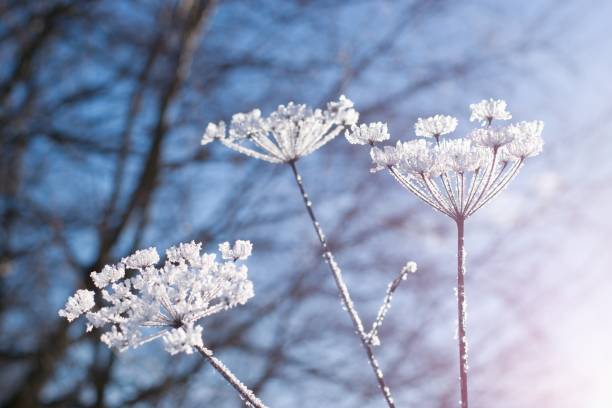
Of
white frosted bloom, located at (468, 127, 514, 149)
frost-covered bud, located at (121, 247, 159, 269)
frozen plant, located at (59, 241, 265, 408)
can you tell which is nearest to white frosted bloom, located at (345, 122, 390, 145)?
white frosted bloom, located at (468, 127, 514, 149)

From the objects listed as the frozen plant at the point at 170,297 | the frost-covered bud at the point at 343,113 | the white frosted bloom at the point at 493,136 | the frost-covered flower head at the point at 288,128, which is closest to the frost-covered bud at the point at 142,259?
the frozen plant at the point at 170,297

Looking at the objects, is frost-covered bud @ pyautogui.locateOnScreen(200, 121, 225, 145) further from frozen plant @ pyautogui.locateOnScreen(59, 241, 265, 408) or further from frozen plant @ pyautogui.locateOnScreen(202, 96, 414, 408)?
frozen plant @ pyautogui.locateOnScreen(59, 241, 265, 408)

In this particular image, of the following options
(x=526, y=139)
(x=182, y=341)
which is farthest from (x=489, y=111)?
(x=182, y=341)

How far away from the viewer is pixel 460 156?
0.88 m

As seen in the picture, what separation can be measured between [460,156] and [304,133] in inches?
9.1

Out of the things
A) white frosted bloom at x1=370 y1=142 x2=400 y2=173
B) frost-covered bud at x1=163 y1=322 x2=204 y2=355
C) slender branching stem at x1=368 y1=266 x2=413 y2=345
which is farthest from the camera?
white frosted bloom at x1=370 y1=142 x2=400 y2=173

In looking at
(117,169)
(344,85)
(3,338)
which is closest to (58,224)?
(117,169)

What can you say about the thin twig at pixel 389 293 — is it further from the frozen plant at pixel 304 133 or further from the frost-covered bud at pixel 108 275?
the frost-covered bud at pixel 108 275

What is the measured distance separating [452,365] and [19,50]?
5665mm

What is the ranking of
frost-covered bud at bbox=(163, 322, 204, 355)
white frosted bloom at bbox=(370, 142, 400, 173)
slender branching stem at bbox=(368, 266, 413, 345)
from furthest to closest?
white frosted bloom at bbox=(370, 142, 400, 173)
slender branching stem at bbox=(368, 266, 413, 345)
frost-covered bud at bbox=(163, 322, 204, 355)

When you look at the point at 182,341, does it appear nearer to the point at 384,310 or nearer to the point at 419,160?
the point at 384,310

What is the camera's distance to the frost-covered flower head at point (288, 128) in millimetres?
846

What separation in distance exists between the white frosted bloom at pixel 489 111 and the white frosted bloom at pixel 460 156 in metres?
0.06

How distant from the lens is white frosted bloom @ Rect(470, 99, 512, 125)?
0.92 metres
